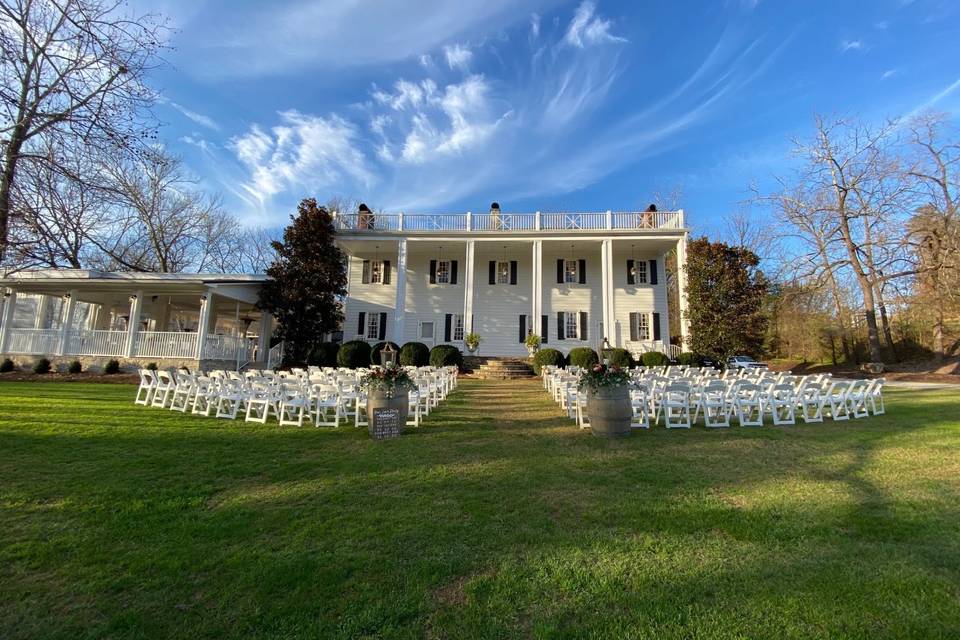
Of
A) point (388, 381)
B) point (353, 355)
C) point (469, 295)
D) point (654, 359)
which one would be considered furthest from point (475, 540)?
point (469, 295)

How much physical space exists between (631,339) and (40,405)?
23.0 meters

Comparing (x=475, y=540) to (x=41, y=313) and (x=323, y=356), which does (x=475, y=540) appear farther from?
(x=41, y=313)

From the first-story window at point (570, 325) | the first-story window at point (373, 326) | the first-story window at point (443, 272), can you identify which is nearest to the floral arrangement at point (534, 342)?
the first-story window at point (570, 325)

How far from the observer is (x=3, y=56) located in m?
5.73

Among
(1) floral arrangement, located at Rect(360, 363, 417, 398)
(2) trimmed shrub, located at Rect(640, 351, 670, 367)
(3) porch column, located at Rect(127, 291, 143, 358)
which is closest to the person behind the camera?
(1) floral arrangement, located at Rect(360, 363, 417, 398)

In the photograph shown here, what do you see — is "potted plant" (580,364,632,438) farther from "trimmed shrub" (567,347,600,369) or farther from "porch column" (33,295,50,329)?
"porch column" (33,295,50,329)

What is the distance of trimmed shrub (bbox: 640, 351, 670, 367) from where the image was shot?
66.4 ft

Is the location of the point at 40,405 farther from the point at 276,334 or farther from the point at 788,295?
the point at 788,295

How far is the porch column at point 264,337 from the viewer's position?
20.2m

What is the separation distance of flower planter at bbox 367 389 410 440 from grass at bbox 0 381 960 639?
0.54 metres

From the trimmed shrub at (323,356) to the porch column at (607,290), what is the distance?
44.4 ft

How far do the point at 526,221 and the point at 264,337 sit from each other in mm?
14795

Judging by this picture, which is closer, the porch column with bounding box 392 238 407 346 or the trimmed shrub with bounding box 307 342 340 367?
the trimmed shrub with bounding box 307 342 340 367

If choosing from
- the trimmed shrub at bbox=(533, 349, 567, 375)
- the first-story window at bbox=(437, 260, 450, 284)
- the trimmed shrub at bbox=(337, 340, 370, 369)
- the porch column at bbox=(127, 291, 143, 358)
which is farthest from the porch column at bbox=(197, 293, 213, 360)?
the trimmed shrub at bbox=(533, 349, 567, 375)
